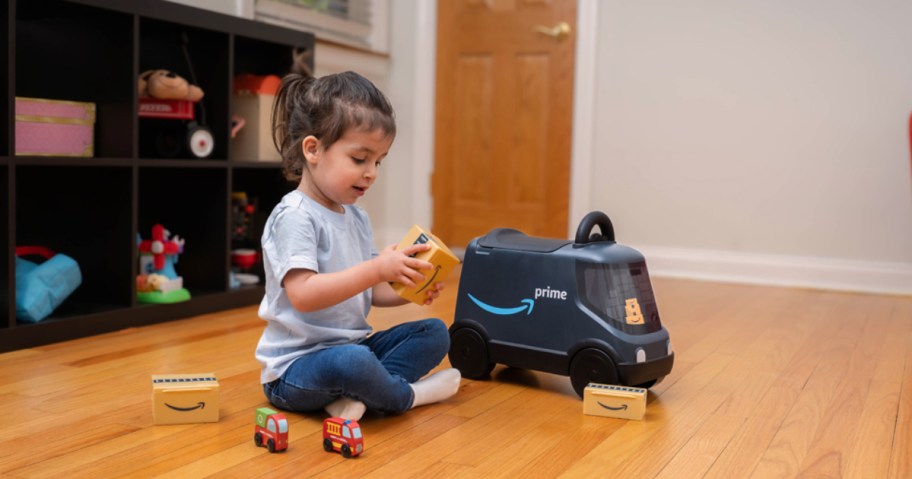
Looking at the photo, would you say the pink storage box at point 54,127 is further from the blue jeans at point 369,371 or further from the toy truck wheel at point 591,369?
the toy truck wheel at point 591,369

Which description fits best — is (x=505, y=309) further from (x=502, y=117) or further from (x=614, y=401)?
(x=502, y=117)

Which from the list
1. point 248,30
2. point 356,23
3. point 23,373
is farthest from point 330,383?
point 356,23

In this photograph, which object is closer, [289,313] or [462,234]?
[289,313]

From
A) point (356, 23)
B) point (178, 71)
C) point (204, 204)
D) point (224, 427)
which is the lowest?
point (224, 427)

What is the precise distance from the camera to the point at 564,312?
1627 millimetres

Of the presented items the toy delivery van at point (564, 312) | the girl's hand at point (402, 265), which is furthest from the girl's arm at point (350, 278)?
the toy delivery van at point (564, 312)

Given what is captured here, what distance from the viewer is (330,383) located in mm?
1409

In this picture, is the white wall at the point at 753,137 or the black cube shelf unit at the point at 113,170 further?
the white wall at the point at 753,137

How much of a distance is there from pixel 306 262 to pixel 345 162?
175 mm

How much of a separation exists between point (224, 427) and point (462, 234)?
261 centimetres

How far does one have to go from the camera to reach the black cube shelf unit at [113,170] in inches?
77.7

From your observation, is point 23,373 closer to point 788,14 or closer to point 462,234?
point 462,234

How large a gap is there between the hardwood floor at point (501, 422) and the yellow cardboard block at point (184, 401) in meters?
0.02

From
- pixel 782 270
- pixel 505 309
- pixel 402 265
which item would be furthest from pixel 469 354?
pixel 782 270
